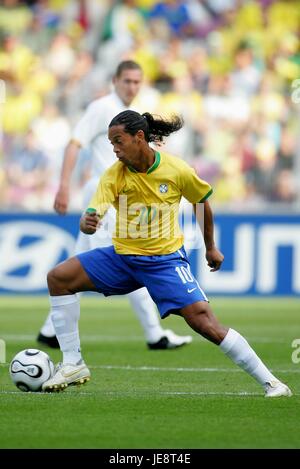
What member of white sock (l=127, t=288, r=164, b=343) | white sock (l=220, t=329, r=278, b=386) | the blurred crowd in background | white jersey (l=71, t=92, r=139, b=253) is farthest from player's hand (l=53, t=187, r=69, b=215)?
the blurred crowd in background

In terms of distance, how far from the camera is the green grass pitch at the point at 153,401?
19.0 ft

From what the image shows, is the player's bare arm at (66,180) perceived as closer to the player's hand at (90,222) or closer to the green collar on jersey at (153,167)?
the green collar on jersey at (153,167)

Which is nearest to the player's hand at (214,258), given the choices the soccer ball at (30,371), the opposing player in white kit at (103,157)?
the soccer ball at (30,371)

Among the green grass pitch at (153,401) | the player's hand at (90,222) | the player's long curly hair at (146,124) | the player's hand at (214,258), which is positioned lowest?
the green grass pitch at (153,401)

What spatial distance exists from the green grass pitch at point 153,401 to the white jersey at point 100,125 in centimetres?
186

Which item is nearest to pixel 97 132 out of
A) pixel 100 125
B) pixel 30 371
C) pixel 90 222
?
pixel 100 125

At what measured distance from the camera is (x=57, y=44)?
1970cm

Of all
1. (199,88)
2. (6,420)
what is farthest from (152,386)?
(199,88)

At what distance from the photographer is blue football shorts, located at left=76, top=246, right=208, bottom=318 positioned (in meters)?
7.20

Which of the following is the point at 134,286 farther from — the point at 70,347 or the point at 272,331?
the point at 272,331

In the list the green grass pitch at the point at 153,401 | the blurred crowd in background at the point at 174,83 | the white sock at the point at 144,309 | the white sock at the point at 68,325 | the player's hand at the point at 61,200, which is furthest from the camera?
the blurred crowd in background at the point at 174,83

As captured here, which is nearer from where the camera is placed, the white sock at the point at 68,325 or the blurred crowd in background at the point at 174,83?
the white sock at the point at 68,325

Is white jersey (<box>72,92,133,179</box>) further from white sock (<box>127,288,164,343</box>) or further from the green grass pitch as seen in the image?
the green grass pitch

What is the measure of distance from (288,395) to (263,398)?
6.7 inches
